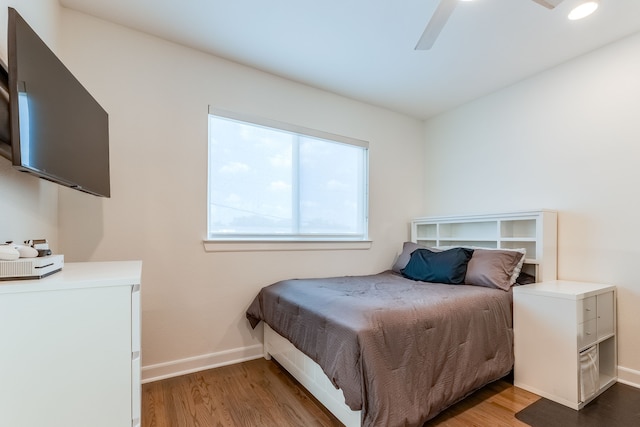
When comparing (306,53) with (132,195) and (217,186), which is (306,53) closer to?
(217,186)

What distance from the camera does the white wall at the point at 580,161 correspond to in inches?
87.5

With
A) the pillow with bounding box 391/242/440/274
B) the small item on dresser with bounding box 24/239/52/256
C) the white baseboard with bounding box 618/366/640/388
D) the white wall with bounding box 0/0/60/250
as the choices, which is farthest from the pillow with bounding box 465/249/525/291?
the white wall with bounding box 0/0/60/250

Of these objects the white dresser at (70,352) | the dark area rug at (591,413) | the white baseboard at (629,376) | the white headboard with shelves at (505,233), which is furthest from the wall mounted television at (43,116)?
the white baseboard at (629,376)

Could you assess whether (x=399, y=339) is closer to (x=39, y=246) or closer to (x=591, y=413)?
(x=591, y=413)

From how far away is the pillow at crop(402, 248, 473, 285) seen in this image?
2555 millimetres

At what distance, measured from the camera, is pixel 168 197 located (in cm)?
229

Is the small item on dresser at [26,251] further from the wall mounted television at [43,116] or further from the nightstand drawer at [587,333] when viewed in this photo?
the nightstand drawer at [587,333]

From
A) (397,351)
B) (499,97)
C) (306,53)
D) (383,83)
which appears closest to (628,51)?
(499,97)

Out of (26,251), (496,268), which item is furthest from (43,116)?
(496,268)

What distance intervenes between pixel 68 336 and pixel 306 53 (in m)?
2.34

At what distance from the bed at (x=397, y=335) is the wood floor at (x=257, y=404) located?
111 mm

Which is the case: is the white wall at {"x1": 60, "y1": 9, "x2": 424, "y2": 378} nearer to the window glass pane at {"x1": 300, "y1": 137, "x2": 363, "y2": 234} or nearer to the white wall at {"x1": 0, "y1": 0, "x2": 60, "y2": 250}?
the white wall at {"x1": 0, "y1": 0, "x2": 60, "y2": 250}

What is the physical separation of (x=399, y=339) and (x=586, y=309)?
4.50 feet

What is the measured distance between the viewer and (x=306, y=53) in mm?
2451
